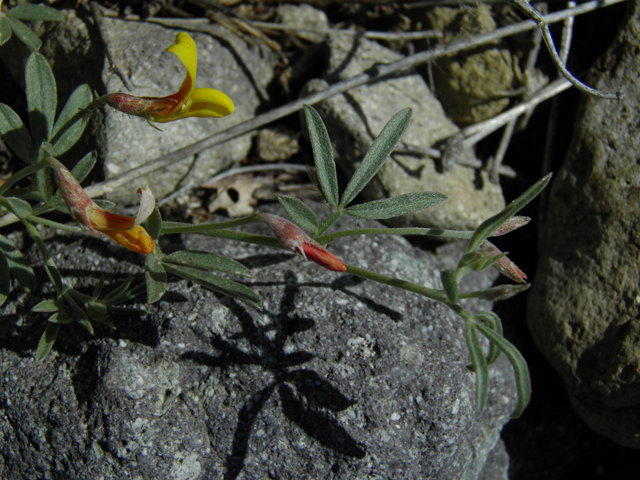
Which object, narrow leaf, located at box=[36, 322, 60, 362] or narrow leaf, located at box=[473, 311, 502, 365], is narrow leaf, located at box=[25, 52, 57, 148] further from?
narrow leaf, located at box=[473, 311, 502, 365]

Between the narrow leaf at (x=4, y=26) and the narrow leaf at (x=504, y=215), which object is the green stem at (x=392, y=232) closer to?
the narrow leaf at (x=504, y=215)

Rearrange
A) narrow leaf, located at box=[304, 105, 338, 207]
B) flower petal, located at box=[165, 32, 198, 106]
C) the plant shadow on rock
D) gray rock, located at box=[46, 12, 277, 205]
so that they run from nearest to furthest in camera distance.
Result: flower petal, located at box=[165, 32, 198, 106] → narrow leaf, located at box=[304, 105, 338, 207] → the plant shadow on rock → gray rock, located at box=[46, 12, 277, 205]

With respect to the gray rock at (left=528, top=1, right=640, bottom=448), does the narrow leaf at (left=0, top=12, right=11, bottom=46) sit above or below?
above

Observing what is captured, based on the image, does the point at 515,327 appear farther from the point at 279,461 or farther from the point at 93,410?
the point at 93,410

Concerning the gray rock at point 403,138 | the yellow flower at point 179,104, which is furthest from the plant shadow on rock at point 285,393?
the gray rock at point 403,138

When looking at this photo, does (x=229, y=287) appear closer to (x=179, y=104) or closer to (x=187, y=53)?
(x=179, y=104)

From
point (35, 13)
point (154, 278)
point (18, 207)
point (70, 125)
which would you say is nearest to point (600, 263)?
point (154, 278)

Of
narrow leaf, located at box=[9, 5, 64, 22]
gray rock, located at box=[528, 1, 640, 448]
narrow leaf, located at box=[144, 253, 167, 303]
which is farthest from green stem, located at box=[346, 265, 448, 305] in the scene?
narrow leaf, located at box=[9, 5, 64, 22]
